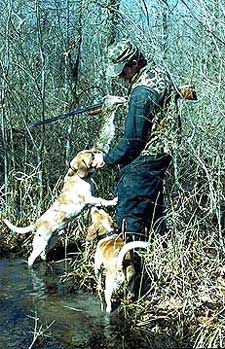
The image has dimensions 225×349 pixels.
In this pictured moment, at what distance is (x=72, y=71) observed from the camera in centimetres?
868

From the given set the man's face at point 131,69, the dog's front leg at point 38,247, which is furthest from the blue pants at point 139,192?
the dog's front leg at point 38,247

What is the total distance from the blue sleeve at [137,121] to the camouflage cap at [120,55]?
0.30 m

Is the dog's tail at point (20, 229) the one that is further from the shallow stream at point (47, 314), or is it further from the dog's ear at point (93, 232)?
the dog's ear at point (93, 232)

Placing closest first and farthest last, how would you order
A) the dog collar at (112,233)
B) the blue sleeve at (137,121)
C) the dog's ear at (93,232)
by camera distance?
1. the blue sleeve at (137,121)
2. the dog collar at (112,233)
3. the dog's ear at (93,232)

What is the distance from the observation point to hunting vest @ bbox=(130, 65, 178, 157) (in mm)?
6254

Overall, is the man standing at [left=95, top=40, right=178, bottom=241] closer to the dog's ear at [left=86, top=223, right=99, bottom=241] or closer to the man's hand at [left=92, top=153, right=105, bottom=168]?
the man's hand at [left=92, top=153, right=105, bottom=168]

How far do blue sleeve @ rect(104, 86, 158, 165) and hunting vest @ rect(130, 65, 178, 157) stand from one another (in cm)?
5

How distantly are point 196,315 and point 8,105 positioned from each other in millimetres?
4095

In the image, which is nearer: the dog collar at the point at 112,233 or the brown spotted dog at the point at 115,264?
the brown spotted dog at the point at 115,264

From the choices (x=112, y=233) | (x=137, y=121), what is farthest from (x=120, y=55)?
(x=112, y=233)

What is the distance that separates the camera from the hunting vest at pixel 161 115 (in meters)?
6.25

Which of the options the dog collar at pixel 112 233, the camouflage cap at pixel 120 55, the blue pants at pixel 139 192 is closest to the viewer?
the camouflage cap at pixel 120 55

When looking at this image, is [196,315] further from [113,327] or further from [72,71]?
[72,71]

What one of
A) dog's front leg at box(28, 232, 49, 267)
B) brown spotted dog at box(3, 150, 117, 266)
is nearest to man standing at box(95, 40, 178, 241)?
brown spotted dog at box(3, 150, 117, 266)
